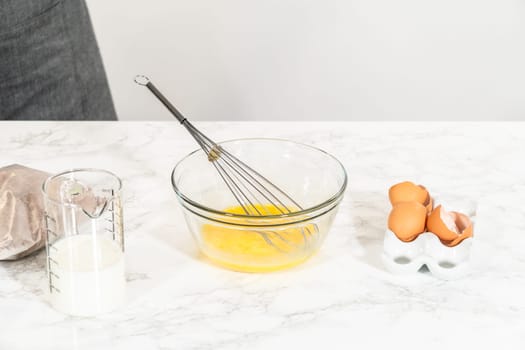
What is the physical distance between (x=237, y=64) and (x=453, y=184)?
136cm

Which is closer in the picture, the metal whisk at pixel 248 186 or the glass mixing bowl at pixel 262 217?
the glass mixing bowl at pixel 262 217

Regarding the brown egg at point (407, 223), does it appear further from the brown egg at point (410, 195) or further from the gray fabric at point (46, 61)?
the gray fabric at point (46, 61)

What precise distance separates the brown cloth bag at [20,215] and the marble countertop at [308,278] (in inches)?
1.2

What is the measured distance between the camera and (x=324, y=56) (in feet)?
8.46

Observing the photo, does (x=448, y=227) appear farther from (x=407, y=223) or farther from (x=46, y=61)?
(x=46, y=61)

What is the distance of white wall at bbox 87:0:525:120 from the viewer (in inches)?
98.3

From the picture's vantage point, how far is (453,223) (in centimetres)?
116

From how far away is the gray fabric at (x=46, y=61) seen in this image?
1.89m

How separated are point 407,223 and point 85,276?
1.41 feet

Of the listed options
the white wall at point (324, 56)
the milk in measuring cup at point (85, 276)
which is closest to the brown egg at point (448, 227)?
the milk in measuring cup at point (85, 276)

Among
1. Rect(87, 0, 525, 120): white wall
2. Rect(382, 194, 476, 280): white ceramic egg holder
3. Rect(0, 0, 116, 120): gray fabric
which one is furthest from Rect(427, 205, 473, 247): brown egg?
Rect(87, 0, 525, 120): white wall

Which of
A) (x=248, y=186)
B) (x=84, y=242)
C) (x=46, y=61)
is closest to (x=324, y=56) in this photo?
(x=46, y=61)

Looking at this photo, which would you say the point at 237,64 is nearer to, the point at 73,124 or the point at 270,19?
the point at 270,19

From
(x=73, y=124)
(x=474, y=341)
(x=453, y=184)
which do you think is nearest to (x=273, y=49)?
(x=73, y=124)
